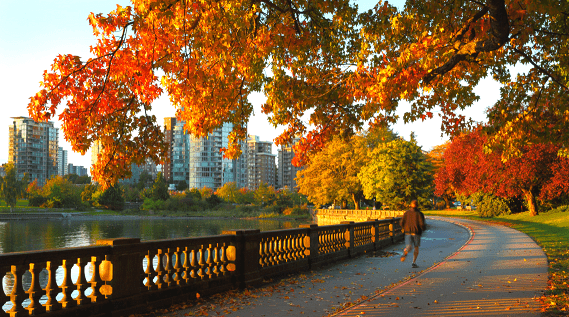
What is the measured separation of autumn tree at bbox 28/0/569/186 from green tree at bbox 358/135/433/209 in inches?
1511

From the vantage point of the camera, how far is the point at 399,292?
9.33 m

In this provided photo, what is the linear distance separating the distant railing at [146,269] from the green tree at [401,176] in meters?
40.9

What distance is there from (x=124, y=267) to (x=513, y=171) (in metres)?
38.5

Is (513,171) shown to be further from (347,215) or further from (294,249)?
(294,249)

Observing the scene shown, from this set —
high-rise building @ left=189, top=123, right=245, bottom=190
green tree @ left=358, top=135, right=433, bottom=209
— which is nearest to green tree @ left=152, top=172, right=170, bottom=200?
high-rise building @ left=189, top=123, right=245, bottom=190

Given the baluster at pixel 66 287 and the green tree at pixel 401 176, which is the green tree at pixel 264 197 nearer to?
the green tree at pixel 401 176

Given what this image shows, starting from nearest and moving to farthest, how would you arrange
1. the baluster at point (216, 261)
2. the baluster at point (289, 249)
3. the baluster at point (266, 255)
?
the baluster at point (216, 261)
the baluster at point (266, 255)
the baluster at point (289, 249)

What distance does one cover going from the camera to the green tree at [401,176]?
52844 millimetres

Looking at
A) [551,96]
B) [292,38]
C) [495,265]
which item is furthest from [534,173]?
[292,38]

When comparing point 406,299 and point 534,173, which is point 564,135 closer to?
point 406,299

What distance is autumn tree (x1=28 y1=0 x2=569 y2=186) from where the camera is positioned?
368 inches

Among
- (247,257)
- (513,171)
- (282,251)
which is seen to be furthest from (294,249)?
(513,171)

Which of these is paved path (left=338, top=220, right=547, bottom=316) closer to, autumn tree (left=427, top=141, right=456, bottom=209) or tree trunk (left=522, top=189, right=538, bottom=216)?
tree trunk (left=522, top=189, right=538, bottom=216)

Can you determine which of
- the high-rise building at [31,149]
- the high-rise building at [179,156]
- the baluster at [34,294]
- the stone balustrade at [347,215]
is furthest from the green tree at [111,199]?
the baluster at [34,294]
